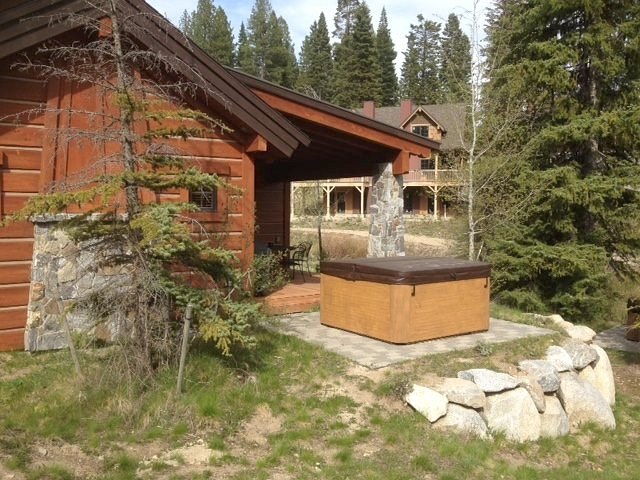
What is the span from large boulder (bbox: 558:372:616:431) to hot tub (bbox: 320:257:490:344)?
4.39 feet

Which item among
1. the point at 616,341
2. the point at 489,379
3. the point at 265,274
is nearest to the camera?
the point at 489,379

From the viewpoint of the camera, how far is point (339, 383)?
5.81 m

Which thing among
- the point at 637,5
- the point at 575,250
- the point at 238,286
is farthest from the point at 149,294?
the point at 637,5

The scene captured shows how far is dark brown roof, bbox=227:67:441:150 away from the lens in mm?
8242

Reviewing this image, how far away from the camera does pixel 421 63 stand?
60.1 m

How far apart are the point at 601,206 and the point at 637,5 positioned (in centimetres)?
433

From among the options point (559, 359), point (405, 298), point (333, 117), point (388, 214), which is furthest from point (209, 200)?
point (559, 359)

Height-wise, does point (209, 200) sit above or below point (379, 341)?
above

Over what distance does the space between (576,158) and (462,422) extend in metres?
9.77

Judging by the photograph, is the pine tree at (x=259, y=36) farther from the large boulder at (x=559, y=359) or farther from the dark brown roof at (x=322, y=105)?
the large boulder at (x=559, y=359)

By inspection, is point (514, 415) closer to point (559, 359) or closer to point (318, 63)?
point (559, 359)

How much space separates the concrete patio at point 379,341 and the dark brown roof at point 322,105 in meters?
3.24

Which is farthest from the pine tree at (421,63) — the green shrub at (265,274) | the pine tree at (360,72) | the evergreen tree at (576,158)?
the green shrub at (265,274)

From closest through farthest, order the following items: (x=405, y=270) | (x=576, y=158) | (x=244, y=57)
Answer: (x=405, y=270) → (x=576, y=158) → (x=244, y=57)
